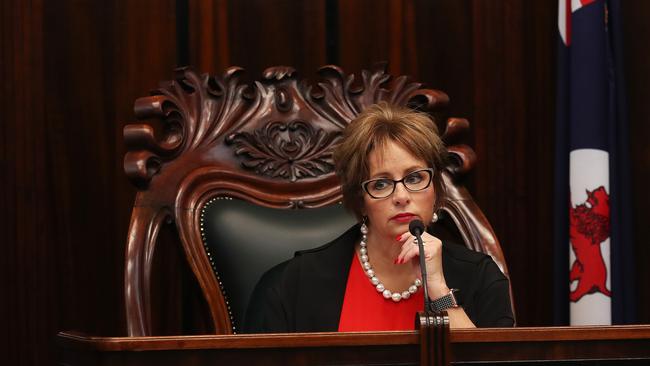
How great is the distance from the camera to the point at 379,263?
2.22 metres

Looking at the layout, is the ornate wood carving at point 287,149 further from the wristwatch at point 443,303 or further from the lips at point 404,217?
the wristwatch at point 443,303

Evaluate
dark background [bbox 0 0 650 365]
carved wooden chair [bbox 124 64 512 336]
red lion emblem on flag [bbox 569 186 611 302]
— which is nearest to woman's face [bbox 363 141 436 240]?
carved wooden chair [bbox 124 64 512 336]

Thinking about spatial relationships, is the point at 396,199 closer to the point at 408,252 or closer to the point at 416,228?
the point at 408,252

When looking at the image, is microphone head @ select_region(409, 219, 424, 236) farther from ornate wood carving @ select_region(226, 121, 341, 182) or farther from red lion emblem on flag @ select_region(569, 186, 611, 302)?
red lion emblem on flag @ select_region(569, 186, 611, 302)

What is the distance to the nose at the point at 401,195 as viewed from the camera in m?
2.08

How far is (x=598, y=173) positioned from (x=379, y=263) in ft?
3.04

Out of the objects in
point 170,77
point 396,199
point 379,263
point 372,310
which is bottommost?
point 372,310

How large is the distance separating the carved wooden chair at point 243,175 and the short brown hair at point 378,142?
230 mm

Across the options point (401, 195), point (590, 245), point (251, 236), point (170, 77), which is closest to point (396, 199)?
point (401, 195)

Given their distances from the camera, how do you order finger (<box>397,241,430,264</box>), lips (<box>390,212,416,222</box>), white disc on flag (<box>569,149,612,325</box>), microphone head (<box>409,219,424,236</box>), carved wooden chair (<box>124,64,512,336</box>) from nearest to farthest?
microphone head (<box>409,219,424,236</box>) → finger (<box>397,241,430,264</box>) → lips (<box>390,212,416,222</box>) → carved wooden chair (<box>124,64,512,336</box>) → white disc on flag (<box>569,149,612,325</box>)

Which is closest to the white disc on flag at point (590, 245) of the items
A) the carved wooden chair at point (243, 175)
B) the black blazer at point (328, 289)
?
the carved wooden chair at point (243, 175)

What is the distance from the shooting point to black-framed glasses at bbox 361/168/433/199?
2.11 meters

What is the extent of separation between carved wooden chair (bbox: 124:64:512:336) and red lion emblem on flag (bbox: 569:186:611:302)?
453 mm

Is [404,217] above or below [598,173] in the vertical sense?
below
